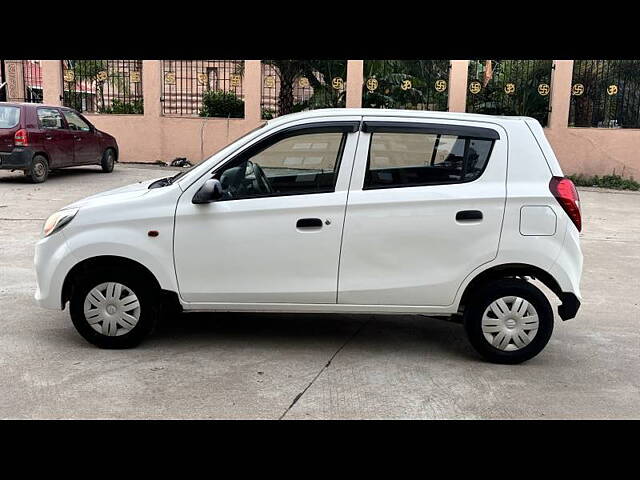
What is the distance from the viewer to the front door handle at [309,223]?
4668 millimetres

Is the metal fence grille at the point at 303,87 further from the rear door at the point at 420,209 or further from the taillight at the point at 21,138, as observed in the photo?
the rear door at the point at 420,209

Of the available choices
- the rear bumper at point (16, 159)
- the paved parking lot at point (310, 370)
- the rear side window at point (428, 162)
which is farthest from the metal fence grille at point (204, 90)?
the rear side window at point (428, 162)

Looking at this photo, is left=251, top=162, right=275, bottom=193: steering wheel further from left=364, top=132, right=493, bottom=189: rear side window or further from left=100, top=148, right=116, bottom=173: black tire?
left=100, top=148, right=116, bottom=173: black tire

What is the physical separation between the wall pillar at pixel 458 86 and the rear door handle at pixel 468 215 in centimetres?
1255

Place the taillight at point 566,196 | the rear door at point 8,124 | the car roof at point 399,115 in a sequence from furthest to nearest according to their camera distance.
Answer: the rear door at point 8,124
the car roof at point 399,115
the taillight at point 566,196

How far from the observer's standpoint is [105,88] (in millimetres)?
18172

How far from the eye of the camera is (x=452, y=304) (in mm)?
4789

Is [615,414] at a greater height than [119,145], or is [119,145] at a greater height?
[119,145]

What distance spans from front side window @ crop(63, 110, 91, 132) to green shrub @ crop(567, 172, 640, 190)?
1194 centimetres

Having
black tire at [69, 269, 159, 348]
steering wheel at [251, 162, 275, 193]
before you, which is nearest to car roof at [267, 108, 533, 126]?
steering wheel at [251, 162, 275, 193]

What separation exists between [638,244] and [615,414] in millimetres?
6123

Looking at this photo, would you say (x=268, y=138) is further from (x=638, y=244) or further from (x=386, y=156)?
(x=638, y=244)

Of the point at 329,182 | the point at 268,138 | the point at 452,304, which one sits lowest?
the point at 452,304
